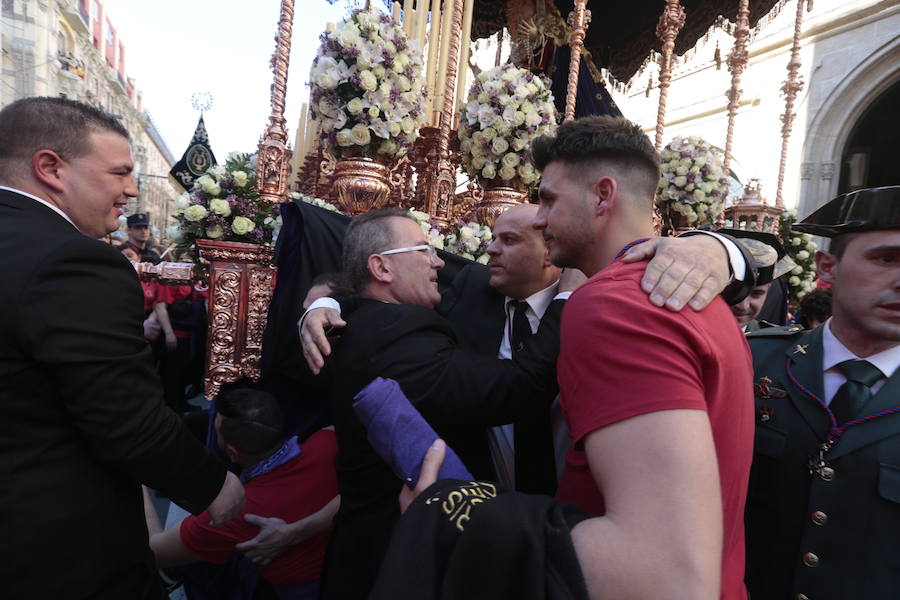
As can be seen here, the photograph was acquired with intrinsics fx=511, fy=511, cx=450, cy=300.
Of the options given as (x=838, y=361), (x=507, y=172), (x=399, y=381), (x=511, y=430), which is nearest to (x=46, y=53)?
(x=507, y=172)

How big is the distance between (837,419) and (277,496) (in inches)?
86.9

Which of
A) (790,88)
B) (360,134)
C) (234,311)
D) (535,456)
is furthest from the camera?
(790,88)

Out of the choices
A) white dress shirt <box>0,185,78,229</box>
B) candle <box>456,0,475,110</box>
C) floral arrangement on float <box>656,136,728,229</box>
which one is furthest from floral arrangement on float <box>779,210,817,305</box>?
white dress shirt <box>0,185,78,229</box>

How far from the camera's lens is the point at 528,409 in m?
1.68

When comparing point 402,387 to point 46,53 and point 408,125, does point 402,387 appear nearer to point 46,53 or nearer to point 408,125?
point 408,125

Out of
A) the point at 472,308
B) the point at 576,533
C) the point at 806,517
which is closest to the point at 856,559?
the point at 806,517

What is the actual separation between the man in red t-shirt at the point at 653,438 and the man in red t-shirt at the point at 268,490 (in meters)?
1.64

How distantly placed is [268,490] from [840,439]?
224cm

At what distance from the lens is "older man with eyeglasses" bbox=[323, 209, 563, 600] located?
1.67 m

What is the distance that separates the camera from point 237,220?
295 centimetres

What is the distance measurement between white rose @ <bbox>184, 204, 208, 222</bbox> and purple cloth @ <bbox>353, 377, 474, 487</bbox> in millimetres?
2059

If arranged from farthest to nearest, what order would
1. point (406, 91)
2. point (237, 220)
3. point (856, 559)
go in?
1. point (406, 91)
2. point (237, 220)
3. point (856, 559)

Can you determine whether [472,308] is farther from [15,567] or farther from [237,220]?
[15,567]

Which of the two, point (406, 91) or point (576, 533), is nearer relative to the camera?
point (576, 533)
